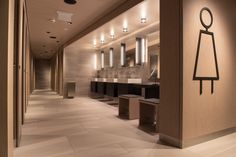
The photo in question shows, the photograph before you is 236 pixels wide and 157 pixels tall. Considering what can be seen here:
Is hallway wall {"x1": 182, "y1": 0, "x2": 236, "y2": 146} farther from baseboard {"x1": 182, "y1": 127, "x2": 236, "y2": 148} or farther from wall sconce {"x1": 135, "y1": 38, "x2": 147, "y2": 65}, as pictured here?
wall sconce {"x1": 135, "y1": 38, "x2": 147, "y2": 65}

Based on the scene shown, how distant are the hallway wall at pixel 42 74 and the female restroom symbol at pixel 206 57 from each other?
17.7 meters

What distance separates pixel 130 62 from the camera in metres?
8.27

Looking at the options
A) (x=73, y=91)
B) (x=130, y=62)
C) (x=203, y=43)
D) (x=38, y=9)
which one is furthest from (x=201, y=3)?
(x=73, y=91)

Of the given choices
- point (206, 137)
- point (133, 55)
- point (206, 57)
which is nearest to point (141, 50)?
point (133, 55)

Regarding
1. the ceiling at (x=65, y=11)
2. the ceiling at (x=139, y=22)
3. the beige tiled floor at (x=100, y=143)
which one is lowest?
the beige tiled floor at (x=100, y=143)

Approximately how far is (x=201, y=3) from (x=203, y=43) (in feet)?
2.20

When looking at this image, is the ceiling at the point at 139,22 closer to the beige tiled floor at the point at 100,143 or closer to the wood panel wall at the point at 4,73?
the beige tiled floor at the point at 100,143

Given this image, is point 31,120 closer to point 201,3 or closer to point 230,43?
point 201,3

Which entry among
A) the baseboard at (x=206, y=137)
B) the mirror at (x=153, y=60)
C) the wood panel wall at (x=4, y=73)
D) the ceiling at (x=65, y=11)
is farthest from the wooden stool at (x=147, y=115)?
the wood panel wall at (x=4, y=73)

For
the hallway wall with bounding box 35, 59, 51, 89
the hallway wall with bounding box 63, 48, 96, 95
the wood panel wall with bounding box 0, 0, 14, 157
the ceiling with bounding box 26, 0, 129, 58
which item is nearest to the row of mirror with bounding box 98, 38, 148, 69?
the hallway wall with bounding box 63, 48, 96, 95

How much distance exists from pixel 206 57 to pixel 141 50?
12.8 feet

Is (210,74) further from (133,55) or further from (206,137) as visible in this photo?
(133,55)

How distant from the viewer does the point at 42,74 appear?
716 inches

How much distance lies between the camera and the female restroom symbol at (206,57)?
290cm
